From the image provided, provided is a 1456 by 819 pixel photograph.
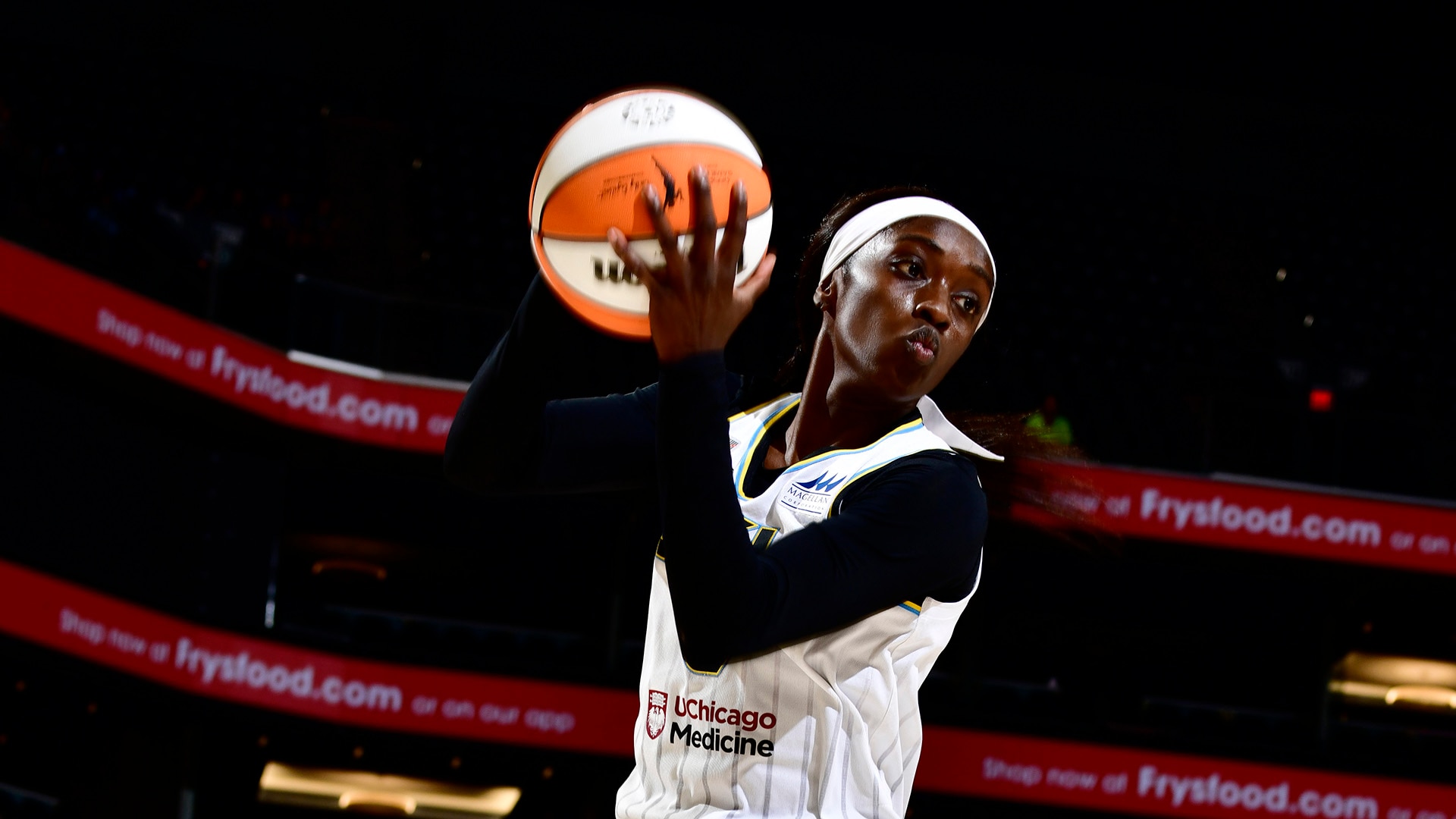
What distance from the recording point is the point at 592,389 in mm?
9016

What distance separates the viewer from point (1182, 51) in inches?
568

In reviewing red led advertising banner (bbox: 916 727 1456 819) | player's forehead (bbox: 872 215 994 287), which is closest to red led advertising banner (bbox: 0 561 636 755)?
red led advertising banner (bbox: 916 727 1456 819)

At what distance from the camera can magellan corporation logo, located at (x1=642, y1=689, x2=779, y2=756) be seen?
1.72 m

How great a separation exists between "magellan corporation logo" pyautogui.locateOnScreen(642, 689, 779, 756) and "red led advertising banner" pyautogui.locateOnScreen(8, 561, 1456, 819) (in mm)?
7912

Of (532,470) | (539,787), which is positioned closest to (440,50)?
(539,787)

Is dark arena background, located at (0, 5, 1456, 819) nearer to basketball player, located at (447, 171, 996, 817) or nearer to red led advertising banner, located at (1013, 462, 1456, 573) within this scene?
red led advertising banner, located at (1013, 462, 1456, 573)

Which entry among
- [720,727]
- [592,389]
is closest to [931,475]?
[720,727]

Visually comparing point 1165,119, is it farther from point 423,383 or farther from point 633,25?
point 423,383

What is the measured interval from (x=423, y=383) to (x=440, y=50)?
565 cm

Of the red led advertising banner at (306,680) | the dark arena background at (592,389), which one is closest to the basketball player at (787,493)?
the dark arena background at (592,389)

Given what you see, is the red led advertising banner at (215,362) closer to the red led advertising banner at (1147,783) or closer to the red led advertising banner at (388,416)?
the red led advertising banner at (388,416)

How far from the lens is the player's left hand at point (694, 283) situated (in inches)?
56.2

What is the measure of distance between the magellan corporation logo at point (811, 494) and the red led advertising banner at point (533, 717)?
7.90m

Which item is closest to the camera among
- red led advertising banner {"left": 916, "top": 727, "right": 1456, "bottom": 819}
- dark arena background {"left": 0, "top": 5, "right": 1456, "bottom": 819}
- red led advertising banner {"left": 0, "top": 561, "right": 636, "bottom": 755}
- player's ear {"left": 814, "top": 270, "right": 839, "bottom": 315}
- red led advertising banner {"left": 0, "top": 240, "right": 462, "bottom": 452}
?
player's ear {"left": 814, "top": 270, "right": 839, "bottom": 315}
